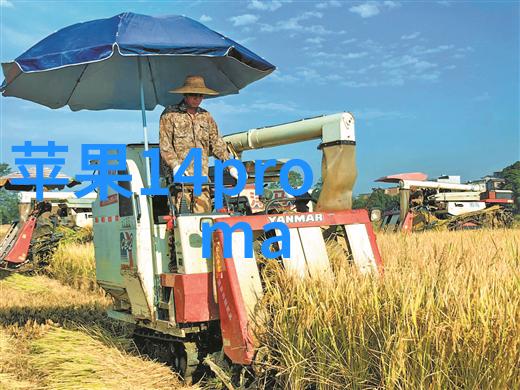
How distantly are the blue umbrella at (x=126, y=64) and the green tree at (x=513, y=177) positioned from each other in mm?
42315

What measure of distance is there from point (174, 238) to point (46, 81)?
293 centimetres

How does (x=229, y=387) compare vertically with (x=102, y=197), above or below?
below

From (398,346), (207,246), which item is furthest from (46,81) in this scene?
(398,346)

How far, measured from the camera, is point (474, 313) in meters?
3.44

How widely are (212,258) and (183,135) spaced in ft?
4.92

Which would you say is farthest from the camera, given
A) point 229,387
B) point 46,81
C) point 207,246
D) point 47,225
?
point 47,225

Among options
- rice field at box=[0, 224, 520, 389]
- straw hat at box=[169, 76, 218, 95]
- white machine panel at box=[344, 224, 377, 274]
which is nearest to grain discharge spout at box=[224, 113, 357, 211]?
white machine panel at box=[344, 224, 377, 274]

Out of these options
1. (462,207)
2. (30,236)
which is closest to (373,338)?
(30,236)

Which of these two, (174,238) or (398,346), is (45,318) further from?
(398,346)

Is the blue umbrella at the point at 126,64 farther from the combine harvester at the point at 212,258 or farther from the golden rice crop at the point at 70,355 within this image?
the golden rice crop at the point at 70,355

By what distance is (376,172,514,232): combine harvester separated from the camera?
21.3m

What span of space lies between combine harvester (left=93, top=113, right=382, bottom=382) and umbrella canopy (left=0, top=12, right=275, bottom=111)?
1.05 meters

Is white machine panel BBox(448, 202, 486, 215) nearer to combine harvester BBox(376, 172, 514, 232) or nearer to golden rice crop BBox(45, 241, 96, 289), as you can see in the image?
combine harvester BBox(376, 172, 514, 232)

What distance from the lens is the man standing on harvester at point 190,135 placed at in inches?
235
